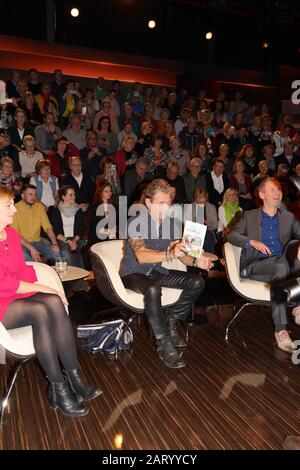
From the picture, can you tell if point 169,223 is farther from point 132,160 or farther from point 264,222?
point 132,160

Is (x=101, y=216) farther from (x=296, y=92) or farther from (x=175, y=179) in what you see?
(x=296, y=92)

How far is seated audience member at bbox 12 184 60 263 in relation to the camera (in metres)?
5.41

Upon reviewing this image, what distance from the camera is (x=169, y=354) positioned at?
11.1 ft

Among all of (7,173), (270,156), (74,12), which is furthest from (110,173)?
(74,12)

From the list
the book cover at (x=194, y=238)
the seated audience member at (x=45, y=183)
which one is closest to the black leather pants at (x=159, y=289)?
the book cover at (x=194, y=238)

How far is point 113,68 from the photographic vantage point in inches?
470

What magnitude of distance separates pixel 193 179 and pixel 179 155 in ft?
2.94

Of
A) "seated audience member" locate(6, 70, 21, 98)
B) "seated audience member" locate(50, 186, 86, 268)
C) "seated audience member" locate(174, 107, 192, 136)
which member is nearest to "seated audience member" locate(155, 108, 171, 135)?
"seated audience member" locate(174, 107, 192, 136)

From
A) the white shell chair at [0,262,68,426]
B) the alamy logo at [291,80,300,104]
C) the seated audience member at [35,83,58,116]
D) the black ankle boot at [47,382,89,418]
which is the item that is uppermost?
the alamy logo at [291,80,300,104]

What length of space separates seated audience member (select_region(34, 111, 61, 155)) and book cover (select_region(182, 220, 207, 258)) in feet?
→ 16.1

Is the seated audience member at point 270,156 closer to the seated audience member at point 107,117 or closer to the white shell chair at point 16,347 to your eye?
the seated audience member at point 107,117

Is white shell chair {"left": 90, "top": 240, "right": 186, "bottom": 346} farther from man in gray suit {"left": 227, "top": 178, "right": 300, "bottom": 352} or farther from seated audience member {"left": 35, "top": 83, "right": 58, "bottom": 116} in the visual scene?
seated audience member {"left": 35, "top": 83, "right": 58, "bottom": 116}

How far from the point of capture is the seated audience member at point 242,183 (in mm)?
7720
